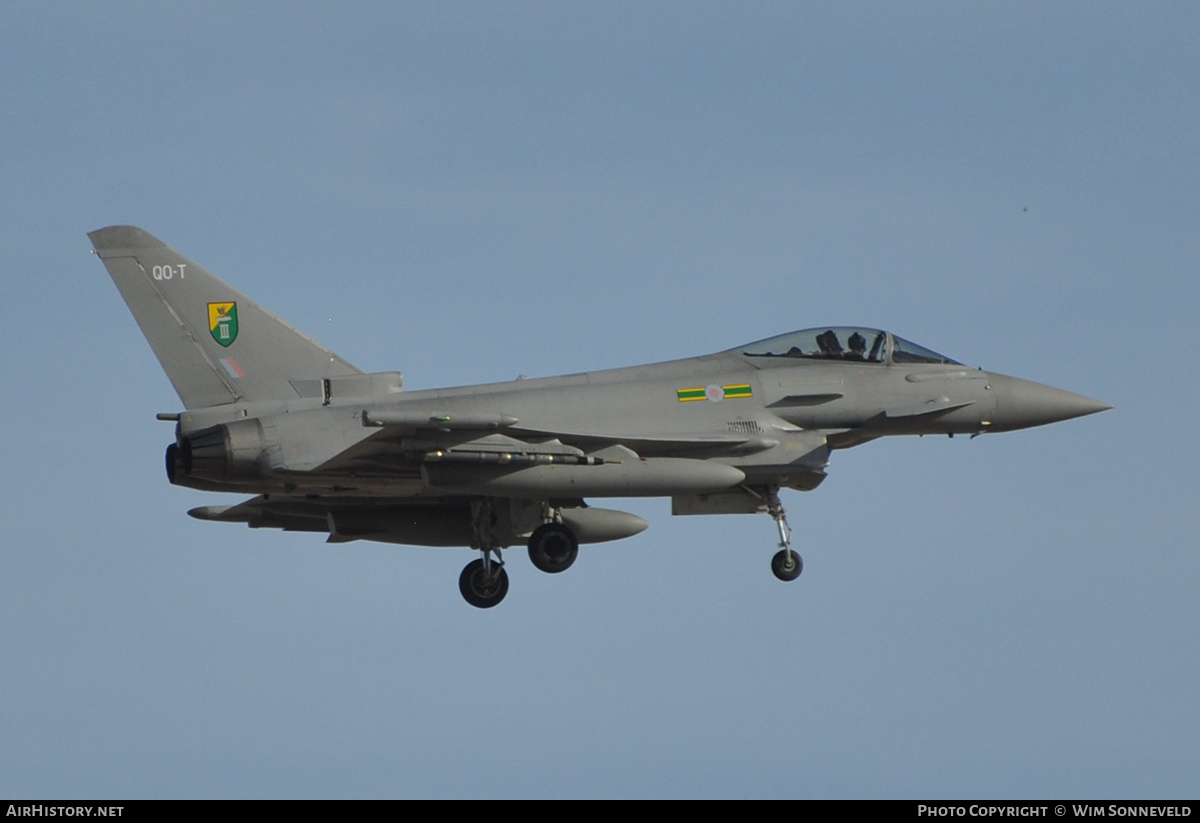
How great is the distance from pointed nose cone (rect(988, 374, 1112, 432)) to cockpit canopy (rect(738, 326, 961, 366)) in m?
0.84

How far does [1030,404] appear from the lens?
21406 millimetres

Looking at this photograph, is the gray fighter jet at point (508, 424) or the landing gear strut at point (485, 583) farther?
the landing gear strut at point (485, 583)

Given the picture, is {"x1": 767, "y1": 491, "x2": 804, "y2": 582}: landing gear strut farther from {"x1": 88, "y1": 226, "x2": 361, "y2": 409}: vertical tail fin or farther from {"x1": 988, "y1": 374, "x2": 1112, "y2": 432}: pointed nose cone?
{"x1": 88, "y1": 226, "x2": 361, "y2": 409}: vertical tail fin

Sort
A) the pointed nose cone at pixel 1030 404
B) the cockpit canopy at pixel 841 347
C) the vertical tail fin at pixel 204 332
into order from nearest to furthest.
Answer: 1. the vertical tail fin at pixel 204 332
2. the cockpit canopy at pixel 841 347
3. the pointed nose cone at pixel 1030 404

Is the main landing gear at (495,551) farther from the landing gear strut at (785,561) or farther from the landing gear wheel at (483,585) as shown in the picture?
the landing gear strut at (785,561)

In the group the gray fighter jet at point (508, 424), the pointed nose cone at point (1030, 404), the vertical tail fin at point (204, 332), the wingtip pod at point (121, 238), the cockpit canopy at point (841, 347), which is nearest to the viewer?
the gray fighter jet at point (508, 424)

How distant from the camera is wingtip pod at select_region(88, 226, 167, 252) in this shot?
2027 cm

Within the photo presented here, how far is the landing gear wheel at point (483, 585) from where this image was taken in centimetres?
2159

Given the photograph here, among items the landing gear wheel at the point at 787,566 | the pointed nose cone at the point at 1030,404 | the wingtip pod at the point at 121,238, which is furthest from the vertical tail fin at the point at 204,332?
the pointed nose cone at the point at 1030,404

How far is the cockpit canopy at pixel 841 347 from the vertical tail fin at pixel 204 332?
5.09 m

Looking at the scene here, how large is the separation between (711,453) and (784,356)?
1.82 meters

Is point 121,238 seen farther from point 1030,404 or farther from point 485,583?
point 1030,404
